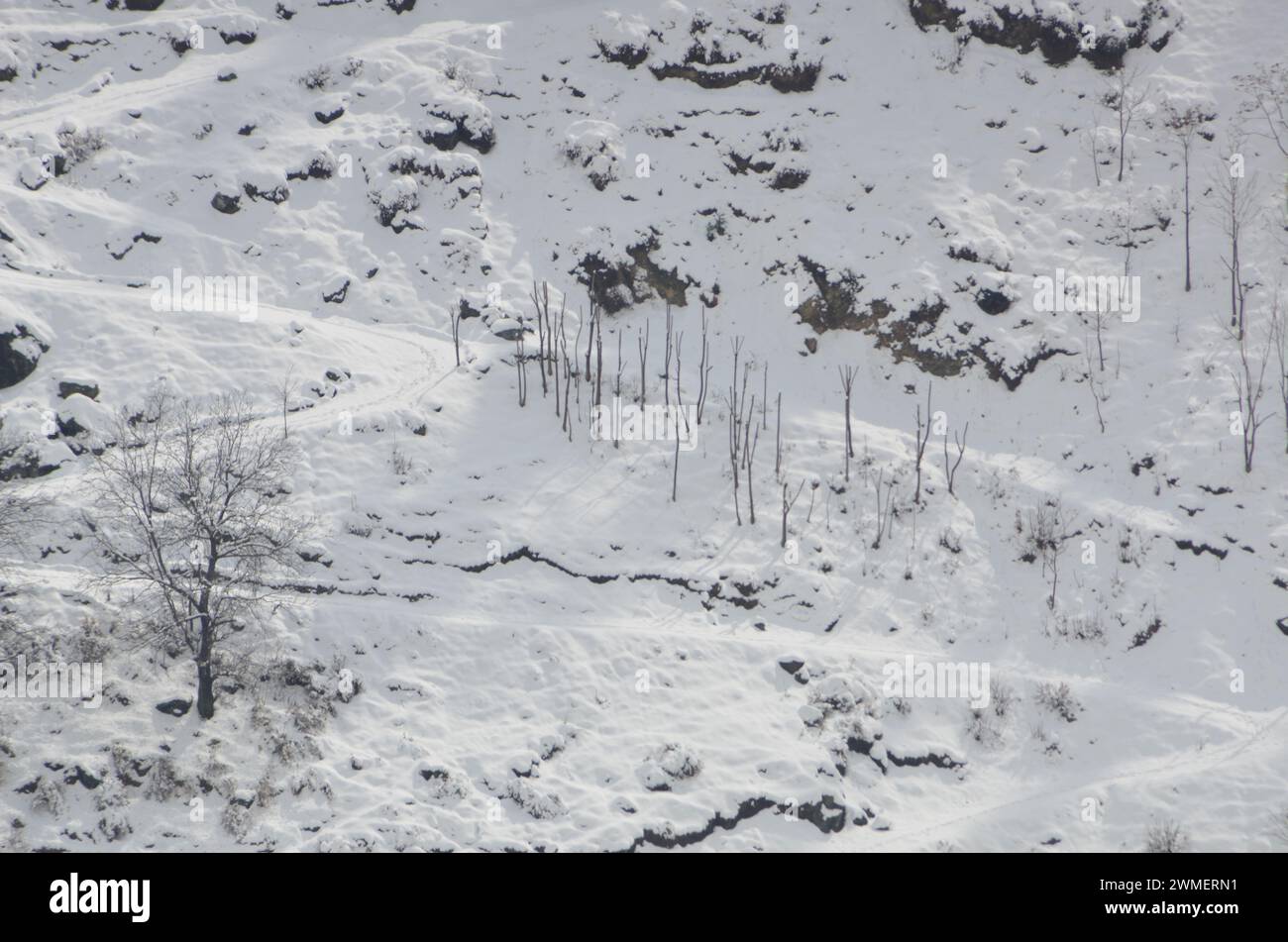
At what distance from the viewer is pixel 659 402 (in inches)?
1618

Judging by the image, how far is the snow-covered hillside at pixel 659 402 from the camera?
2706 centimetres

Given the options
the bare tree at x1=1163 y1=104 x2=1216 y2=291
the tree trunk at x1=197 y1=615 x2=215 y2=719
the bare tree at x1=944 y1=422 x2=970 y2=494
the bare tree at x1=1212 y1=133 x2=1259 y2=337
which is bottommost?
the tree trunk at x1=197 y1=615 x2=215 y2=719

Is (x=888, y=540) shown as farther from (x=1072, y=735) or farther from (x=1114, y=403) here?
(x=1114, y=403)

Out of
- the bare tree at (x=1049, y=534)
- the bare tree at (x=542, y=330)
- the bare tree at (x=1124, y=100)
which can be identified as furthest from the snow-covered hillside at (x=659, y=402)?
the bare tree at (x=542, y=330)

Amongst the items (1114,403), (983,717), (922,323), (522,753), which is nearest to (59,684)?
(522,753)

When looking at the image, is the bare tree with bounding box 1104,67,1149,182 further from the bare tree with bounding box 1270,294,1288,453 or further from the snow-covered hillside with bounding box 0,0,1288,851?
the bare tree with bounding box 1270,294,1288,453

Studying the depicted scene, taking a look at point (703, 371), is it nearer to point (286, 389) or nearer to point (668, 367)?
point (668, 367)

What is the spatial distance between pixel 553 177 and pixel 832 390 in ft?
61.1

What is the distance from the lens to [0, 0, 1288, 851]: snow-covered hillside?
2706cm

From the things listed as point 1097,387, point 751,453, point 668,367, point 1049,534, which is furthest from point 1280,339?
point 668,367

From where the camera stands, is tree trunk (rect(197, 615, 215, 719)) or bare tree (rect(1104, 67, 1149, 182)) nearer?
tree trunk (rect(197, 615, 215, 719))

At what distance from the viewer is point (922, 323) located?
44.4 m

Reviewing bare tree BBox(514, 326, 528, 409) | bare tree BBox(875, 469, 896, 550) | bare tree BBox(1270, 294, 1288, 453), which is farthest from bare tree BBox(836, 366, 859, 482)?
bare tree BBox(1270, 294, 1288, 453)

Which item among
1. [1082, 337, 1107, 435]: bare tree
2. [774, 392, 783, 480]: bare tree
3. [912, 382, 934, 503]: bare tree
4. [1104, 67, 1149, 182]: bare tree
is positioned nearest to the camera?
[912, 382, 934, 503]: bare tree
